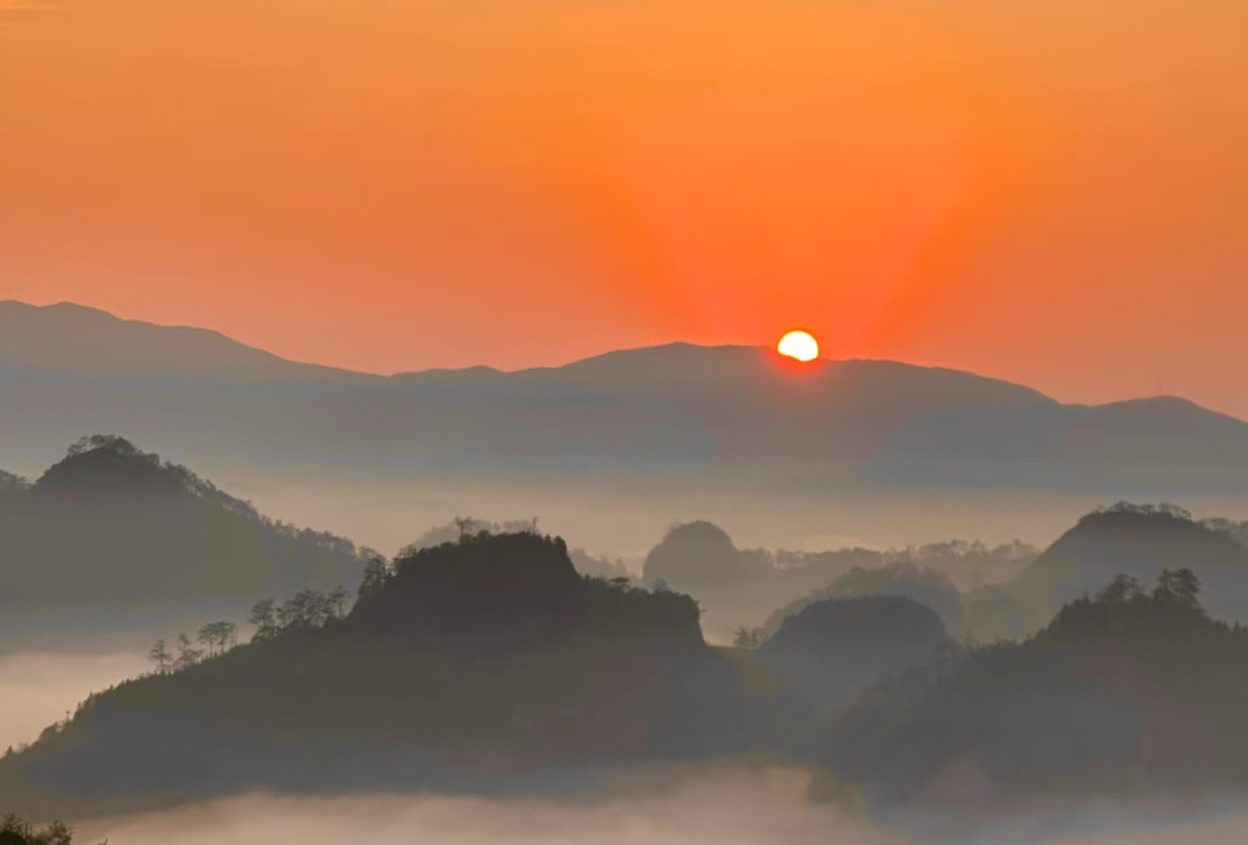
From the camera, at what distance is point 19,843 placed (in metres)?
129
